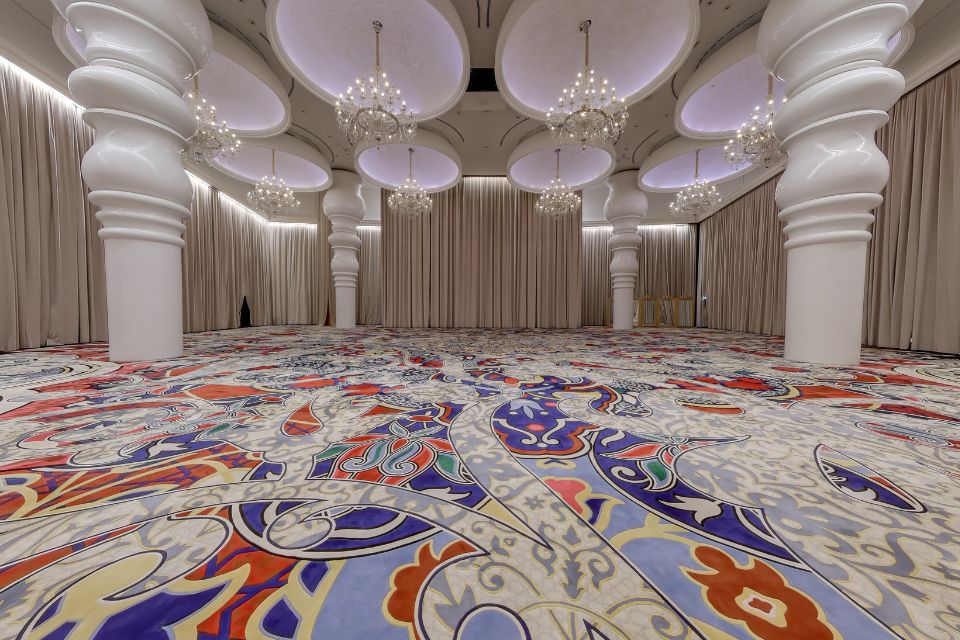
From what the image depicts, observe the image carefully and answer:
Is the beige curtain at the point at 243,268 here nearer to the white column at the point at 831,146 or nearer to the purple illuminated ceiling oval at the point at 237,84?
the purple illuminated ceiling oval at the point at 237,84

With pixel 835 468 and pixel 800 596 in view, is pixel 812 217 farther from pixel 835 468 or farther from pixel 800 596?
pixel 800 596

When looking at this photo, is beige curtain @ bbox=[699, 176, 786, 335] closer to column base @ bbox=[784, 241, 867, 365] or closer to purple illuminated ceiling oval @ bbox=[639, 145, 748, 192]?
purple illuminated ceiling oval @ bbox=[639, 145, 748, 192]

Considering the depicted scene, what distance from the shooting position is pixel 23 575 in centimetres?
49

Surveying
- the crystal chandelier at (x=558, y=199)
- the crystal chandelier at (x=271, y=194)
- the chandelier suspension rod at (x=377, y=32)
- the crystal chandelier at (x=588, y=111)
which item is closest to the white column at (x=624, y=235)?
the crystal chandelier at (x=558, y=199)

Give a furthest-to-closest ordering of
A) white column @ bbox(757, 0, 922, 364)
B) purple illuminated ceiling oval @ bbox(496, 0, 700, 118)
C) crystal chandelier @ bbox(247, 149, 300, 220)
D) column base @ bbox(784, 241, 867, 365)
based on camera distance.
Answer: crystal chandelier @ bbox(247, 149, 300, 220), purple illuminated ceiling oval @ bbox(496, 0, 700, 118), column base @ bbox(784, 241, 867, 365), white column @ bbox(757, 0, 922, 364)

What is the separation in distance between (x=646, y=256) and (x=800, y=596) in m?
10.5

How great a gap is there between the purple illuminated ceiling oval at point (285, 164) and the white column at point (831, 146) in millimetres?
6358

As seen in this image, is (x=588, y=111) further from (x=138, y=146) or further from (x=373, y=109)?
(x=138, y=146)

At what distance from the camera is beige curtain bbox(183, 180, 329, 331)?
6.55m

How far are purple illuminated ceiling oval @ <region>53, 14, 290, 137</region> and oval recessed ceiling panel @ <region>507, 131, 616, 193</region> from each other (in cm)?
378

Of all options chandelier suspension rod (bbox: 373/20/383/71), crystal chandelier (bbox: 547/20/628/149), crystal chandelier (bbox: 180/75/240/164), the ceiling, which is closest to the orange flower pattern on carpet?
the ceiling

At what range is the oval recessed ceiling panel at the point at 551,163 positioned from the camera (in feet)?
18.3

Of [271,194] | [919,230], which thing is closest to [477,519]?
[919,230]

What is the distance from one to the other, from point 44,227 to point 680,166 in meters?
9.76
